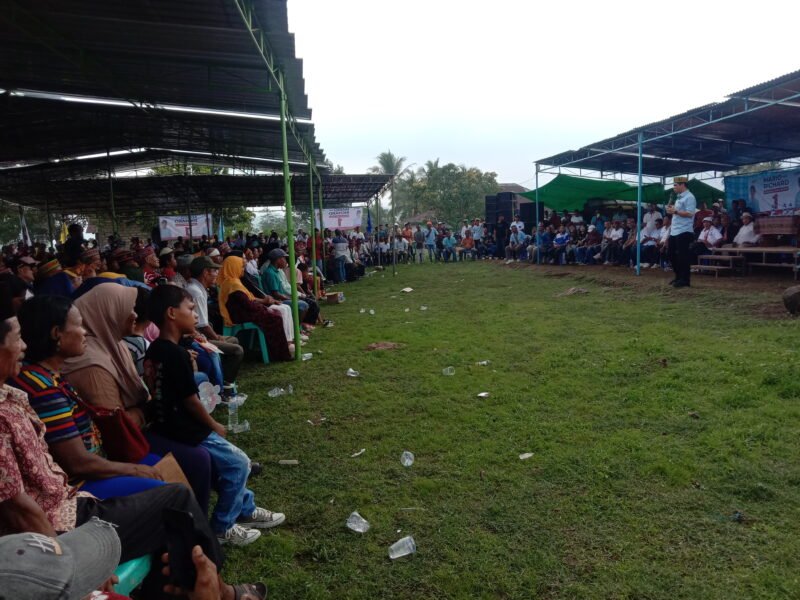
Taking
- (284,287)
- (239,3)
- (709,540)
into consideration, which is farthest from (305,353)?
(709,540)

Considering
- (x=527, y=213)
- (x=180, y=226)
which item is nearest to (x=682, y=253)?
(x=527, y=213)

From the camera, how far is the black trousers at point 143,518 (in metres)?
2.08

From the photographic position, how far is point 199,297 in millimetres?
5789

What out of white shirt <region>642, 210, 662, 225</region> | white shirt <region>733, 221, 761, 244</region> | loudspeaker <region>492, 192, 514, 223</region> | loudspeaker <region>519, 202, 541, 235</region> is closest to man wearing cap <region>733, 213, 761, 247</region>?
white shirt <region>733, 221, 761, 244</region>

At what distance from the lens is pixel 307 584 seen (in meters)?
2.60

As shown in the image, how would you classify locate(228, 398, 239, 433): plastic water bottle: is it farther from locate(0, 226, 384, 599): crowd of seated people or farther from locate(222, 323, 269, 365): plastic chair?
locate(222, 323, 269, 365): plastic chair

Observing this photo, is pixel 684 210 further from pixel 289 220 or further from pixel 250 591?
pixel 250 591

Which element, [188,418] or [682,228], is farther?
[682,228]

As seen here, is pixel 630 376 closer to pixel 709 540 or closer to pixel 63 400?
pixel 709 540

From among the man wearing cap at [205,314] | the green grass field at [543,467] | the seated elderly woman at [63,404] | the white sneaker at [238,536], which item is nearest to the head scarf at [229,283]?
the man wearing cap at [205,314]

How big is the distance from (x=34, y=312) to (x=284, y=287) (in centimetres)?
617

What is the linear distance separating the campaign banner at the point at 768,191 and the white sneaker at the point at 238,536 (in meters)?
14.1

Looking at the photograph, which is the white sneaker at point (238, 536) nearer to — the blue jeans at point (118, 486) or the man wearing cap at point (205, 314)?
the blue jeans at point (118, 486)

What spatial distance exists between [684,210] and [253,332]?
26.1 ft
